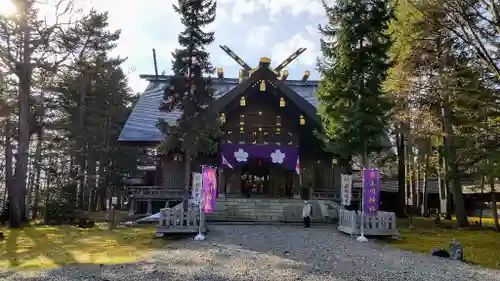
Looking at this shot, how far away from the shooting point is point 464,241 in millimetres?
13289

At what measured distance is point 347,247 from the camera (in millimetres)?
11023

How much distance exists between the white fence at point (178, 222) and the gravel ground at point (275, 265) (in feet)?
2.94

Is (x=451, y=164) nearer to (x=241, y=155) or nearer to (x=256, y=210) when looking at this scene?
(x=256, y=210)

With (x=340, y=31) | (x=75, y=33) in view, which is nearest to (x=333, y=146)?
(x=340, y=31)

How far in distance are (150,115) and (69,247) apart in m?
14.8

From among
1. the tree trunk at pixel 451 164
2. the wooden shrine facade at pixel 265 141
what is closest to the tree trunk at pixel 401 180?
the wooden shrine facade at pixel 265 141

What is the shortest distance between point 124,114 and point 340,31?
20.4m

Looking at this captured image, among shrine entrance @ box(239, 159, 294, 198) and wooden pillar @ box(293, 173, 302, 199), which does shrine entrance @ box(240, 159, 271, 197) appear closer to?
shrine entrance @ box(239, 159, 294, 198)

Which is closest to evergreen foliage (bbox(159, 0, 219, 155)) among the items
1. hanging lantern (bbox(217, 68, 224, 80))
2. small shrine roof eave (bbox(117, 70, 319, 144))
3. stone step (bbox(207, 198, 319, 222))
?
small shrine roof eave (bbox(117, 70, 319, 144))

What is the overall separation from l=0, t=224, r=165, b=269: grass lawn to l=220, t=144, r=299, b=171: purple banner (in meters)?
7.97

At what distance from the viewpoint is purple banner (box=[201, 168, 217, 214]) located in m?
12.9

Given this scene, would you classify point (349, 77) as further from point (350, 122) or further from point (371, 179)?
point (371, 179)

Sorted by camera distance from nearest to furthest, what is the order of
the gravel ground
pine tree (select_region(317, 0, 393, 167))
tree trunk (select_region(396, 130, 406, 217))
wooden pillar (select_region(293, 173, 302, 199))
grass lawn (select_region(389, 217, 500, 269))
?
the gravel ground, grass lawn (select_region(389, 217, 500, 269)), pine tree (select_region(317, 0, 393, 167)), wooden pillar (select_region(293, 173, 302, 199)), tree trunk (select_region(396, 130, 406, 217))

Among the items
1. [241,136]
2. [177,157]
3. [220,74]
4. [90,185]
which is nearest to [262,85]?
[241,136]
